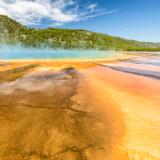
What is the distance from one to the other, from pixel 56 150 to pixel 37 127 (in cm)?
101

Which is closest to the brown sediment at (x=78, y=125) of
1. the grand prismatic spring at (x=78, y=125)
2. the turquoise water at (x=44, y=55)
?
the grand prismatic spring at (x=78, y=125)

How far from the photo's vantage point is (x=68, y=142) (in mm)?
3746

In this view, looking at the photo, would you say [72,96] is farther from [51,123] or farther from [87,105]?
[51,123]

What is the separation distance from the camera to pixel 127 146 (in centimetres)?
366

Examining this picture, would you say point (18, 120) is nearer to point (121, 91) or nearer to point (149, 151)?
point (149, 151)

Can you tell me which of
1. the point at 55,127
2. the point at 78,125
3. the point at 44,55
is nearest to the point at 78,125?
the point at 78,125

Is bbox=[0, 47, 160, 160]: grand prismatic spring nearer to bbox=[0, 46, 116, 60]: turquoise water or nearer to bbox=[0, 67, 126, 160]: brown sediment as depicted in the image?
bbox=[0, 67, 126, 160]: brown sediment

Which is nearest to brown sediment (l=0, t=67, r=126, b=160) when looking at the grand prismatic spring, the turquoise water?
the grand prismatic spring

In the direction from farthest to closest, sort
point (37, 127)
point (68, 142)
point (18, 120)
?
point (18, 120) → point (37, 127) → point (68, 142)

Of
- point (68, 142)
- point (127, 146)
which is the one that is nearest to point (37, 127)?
point (68, 142)

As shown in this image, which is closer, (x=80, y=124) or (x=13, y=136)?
(x=13, y=136)

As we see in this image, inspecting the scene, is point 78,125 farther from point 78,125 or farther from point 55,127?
point 55,127

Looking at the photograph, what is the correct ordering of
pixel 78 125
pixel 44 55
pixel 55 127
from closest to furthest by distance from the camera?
pixel 55 127 < pixel 78 125 < pixel 44 55

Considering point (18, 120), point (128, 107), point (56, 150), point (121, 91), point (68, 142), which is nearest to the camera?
point (56, 150)
